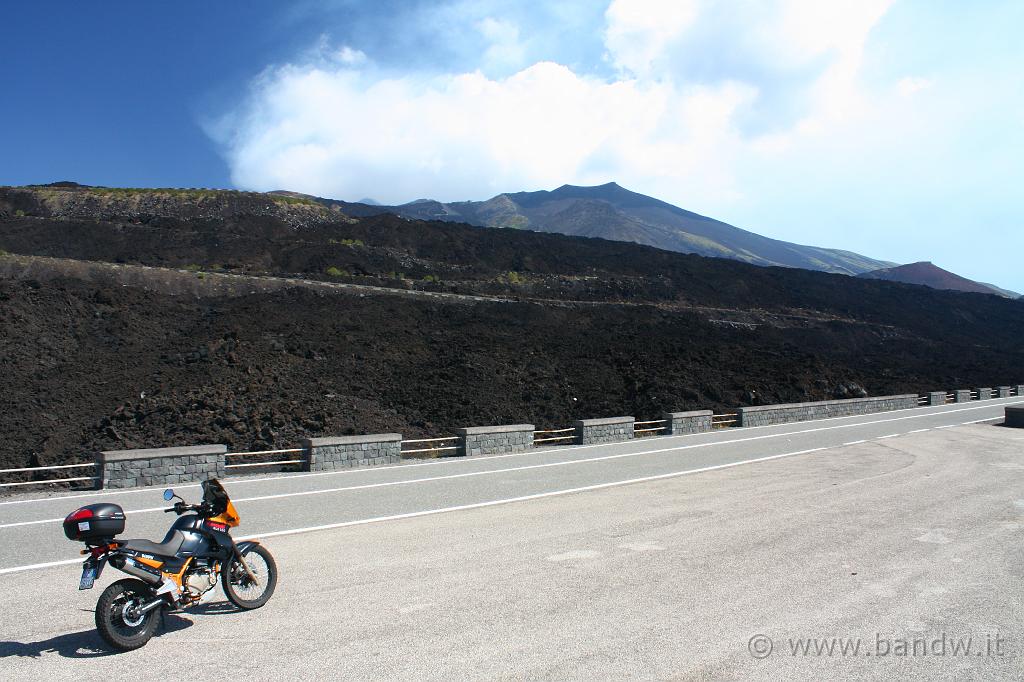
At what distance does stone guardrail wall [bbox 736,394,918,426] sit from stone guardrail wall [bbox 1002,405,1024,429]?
20.5 ft

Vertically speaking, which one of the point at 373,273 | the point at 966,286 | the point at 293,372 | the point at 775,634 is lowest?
the point at 775,634

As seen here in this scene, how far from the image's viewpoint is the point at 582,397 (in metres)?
30.6

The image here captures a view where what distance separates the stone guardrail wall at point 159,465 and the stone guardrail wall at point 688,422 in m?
14.9

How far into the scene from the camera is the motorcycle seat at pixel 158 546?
5.30 m

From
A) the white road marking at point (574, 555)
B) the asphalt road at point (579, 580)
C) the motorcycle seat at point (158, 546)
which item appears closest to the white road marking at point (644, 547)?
the asphalt road at point (579, 580)

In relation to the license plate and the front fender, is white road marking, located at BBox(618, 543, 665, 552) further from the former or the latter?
the license plate

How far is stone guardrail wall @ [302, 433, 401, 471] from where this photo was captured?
1504cm

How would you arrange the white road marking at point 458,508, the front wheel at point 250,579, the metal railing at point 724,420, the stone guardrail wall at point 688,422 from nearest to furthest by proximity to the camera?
the front wheel at point 250,579
the white road marking at point 458,508
the stone guardrail wall at point 688,422
the metal railing at point 724,420

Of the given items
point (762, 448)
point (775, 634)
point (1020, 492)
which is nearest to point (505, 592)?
point (775, 634)

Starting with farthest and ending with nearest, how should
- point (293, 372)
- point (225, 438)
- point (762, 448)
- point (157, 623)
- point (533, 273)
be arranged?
point (533, 273), point (293, 372), point (225, 438), point (762, 448), point (157, 623)

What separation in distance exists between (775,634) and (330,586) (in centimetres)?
422

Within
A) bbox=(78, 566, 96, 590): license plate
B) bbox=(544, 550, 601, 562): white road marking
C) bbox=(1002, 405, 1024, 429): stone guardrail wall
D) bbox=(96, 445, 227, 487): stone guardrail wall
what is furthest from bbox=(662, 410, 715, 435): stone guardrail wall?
bbox=(78, 566, 96, 590): license plate

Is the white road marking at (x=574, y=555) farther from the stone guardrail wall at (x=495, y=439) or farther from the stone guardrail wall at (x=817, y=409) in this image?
the stone guardrail wall at (x=817, y=409)

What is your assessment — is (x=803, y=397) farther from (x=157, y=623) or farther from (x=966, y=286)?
(x=966, y=286)
